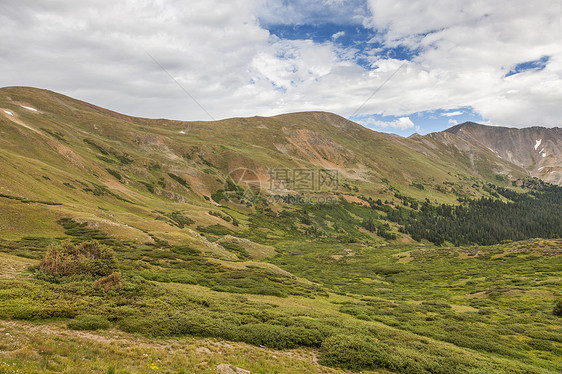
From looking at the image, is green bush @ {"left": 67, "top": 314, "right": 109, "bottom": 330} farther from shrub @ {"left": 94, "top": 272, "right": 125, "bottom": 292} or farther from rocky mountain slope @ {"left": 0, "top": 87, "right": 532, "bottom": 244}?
rocky mountain slope @ {"left": 0, "top": 87, "right": 532, "bottom": 244}

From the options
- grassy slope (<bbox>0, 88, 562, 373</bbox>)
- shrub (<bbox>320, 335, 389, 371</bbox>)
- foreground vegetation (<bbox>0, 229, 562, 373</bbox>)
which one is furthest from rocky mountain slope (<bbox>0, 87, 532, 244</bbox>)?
shrub (<bbox>320, 335, 389, 371</bbox>)

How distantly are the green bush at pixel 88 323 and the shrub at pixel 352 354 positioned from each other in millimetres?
13943

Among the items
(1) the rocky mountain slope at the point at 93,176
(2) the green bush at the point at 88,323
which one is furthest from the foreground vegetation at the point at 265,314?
(1) the rocky mountain slope at the point at 93,176

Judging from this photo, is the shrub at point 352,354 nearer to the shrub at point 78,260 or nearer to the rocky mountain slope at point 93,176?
the shrub at point 78,260

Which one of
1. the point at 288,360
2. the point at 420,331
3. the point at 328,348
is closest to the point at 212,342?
the point at 288,360

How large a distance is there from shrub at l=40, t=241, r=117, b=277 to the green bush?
865 centimetres

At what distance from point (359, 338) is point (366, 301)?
25.0m

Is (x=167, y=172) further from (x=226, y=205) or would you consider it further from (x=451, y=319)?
(x=451, y=319)

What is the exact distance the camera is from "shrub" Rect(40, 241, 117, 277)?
907 inches

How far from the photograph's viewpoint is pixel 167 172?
520 feet

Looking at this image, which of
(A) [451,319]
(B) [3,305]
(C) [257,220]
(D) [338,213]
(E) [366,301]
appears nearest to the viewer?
(B) [3,305]

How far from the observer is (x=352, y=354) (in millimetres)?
17219

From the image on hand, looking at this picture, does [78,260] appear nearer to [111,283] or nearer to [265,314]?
[111,283]

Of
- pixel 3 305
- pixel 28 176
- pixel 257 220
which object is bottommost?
pixel 257 220
